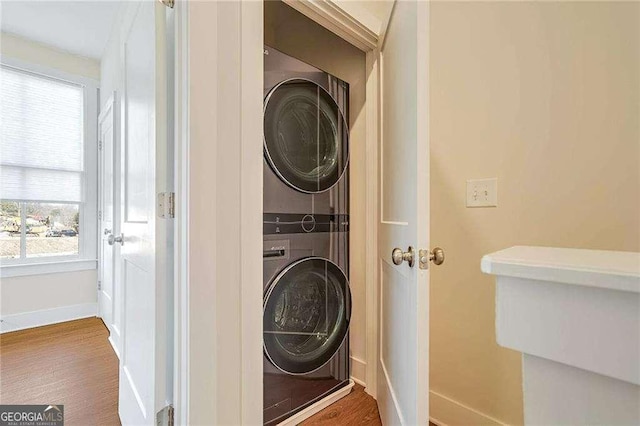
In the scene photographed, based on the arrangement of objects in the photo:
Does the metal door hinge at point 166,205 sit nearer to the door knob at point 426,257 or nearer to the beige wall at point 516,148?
the door knob at point 426,257

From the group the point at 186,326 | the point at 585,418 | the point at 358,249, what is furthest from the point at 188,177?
the point at 358,249

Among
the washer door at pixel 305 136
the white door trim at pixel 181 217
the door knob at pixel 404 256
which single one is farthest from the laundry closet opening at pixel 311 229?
the door knob at pixel 404 256

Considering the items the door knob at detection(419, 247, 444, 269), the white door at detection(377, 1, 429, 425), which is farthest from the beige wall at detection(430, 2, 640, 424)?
the door knob at detection(419, 247, 444, 269)

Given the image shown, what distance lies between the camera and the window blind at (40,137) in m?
2.55

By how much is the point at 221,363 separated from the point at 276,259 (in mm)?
463

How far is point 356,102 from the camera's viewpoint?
5.70 ft

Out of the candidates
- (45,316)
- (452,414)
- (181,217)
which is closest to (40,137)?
(45,316)

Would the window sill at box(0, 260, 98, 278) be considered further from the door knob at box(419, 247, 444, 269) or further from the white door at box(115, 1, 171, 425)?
the door knob at box(419, 247, 444, 269)

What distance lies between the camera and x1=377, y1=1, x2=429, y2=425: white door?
93 cm

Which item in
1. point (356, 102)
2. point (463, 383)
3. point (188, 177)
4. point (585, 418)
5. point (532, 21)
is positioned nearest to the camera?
point (585, 418)

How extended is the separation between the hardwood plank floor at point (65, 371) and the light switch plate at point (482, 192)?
2000 millimetres

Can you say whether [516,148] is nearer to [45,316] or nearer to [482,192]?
[482,192]

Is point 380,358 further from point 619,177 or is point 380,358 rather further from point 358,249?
point 619,177

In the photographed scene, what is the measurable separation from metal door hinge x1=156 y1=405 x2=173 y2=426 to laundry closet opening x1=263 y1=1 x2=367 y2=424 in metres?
0.38
